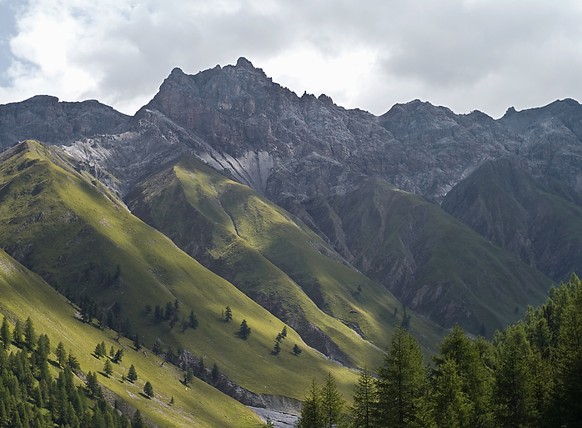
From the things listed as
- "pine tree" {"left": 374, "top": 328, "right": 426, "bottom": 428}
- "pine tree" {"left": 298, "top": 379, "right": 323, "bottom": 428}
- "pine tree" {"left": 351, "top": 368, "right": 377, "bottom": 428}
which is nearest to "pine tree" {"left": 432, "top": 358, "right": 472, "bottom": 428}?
"pine tree" {"left": 374, "top": 328, "right": 426, "bottom": 428}

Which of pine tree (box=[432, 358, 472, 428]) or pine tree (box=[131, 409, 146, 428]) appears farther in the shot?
pine tree (box=[131, 409, 146, 428])

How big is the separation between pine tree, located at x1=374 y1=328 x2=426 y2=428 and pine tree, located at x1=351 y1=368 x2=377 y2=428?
1236 mm

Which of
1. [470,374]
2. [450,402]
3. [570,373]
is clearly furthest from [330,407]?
[570,373]

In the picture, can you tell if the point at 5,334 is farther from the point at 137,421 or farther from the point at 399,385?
the point at 399,385

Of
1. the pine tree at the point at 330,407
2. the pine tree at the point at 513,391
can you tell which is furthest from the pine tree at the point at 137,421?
the pine tree at the point at 513,391

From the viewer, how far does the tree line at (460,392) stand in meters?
49.1

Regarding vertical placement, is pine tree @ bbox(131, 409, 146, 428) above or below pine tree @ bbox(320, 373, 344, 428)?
below

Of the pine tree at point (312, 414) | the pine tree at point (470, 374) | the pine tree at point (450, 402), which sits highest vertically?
the pine tree at point (470, 374)

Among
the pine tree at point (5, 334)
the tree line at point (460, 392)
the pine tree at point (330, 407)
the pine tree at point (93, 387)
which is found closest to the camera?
the tree line at point (460, 392)

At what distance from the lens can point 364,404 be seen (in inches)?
2141

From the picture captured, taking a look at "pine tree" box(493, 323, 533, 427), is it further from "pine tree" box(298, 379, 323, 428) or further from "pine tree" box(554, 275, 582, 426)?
"pine tree" box(298, 379, 323, 428)

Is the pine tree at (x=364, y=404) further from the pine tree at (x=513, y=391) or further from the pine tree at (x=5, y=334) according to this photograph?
the pine tree at (x=5, y=334)

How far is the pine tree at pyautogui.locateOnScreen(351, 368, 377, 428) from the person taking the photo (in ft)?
176

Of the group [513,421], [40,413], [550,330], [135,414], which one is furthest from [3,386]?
[513,421]
